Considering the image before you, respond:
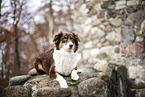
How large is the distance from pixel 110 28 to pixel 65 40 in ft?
7.08

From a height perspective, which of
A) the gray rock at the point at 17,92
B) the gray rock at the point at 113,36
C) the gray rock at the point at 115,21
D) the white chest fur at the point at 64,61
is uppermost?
the gray rock at the point at 115,21

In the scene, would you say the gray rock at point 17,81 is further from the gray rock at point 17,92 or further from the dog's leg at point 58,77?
the dog's leg at point 58,77

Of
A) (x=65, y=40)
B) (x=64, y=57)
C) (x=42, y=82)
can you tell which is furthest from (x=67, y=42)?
(x=42, y=82)

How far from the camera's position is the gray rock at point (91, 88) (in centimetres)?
238

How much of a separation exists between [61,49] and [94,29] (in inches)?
83.7

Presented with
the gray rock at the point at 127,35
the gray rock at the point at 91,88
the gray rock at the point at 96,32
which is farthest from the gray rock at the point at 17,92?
the gray rock at the point at 127,35

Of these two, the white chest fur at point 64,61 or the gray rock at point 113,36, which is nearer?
the white chest fur at point 64,61

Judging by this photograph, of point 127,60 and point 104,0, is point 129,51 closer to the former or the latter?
Answer: point 127,60

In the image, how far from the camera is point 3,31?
711 centimetres

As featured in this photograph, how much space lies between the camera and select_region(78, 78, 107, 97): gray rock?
93.7 inches

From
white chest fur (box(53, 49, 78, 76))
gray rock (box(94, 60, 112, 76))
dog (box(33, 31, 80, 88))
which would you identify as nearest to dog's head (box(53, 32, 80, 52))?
dog (box(33, 31, 80, 88))

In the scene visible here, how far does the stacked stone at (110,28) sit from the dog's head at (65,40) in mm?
1758

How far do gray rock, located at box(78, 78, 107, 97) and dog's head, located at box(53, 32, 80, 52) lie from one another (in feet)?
2.56

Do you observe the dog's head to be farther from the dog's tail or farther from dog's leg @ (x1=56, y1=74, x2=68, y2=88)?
the dog's tail
